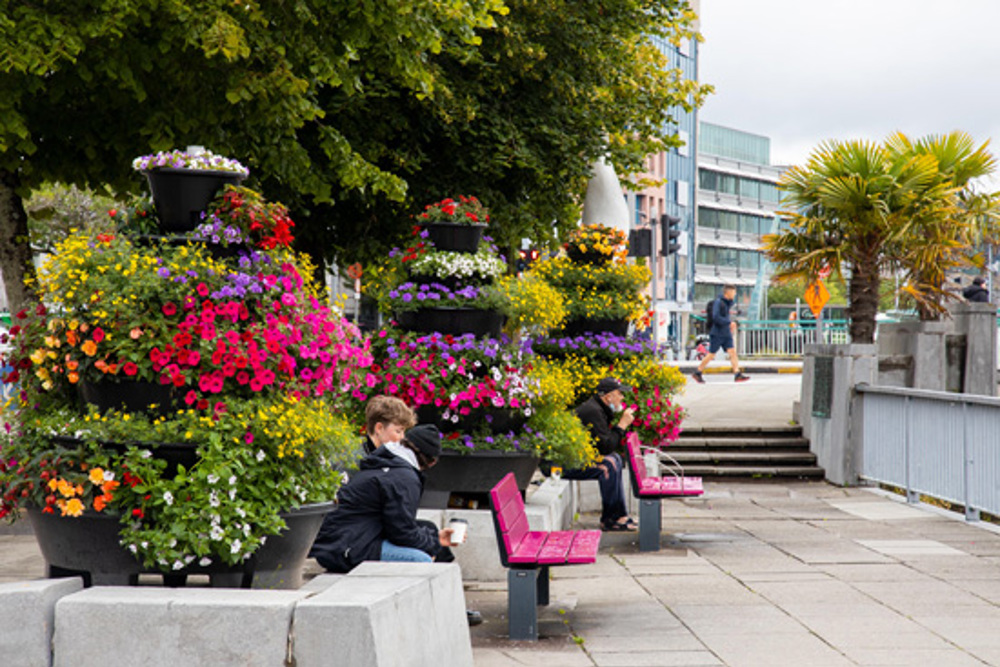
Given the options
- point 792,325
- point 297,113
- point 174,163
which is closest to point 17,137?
point 297,113

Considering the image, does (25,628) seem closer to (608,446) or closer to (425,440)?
(425,440)

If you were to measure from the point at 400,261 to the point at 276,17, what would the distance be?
4.47 meters

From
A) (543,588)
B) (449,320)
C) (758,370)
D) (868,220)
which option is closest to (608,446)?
(449,320)

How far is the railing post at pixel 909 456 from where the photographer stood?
1574 centimetres

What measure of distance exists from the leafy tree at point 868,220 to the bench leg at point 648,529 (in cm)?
919

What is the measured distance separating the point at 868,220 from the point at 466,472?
440 inches

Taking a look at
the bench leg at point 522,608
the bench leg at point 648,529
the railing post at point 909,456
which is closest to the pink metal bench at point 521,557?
the bench leg at point 522,608

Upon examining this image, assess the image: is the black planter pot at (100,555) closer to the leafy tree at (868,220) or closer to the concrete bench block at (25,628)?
the concrete bench block at (25,628)

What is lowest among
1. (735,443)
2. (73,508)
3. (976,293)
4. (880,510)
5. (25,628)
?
(880,510)

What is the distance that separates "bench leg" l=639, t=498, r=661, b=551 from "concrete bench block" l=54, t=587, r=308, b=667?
6.36 meters

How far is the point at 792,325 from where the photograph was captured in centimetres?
4669

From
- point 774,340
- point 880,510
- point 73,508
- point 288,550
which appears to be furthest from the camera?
point 774,340

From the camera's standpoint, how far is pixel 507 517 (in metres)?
8.10

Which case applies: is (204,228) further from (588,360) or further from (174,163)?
(588,360)
